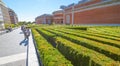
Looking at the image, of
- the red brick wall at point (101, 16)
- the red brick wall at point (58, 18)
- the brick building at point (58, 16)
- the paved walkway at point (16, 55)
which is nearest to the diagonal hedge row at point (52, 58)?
the paved walkway at point (16, 55)

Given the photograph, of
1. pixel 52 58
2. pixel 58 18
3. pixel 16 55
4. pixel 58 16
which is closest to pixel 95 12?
pixel 16 55

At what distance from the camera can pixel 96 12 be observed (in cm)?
3503

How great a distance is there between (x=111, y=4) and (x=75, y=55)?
28526 mm

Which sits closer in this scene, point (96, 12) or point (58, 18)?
point (96, 12)

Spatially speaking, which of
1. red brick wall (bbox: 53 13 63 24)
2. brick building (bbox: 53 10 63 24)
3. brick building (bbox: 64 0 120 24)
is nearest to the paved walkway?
brick building (bbox: 64 0 120 24)

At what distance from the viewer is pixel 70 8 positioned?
50.7m

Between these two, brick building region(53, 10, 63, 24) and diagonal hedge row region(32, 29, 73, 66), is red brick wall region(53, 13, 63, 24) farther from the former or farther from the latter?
diagonal hedge row region(32, 29, 73, 66)

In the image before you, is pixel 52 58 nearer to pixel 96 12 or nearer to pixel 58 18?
pixel 96 12

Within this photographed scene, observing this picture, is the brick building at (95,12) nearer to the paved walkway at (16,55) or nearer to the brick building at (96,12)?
the brick building at (96,12)

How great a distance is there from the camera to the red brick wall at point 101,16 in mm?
28859

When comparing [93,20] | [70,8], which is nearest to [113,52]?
[93,20]

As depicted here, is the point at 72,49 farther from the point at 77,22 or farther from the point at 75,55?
the point at 77,22

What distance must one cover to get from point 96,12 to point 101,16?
7.36 ft

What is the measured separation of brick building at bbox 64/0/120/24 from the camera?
1146 inches
